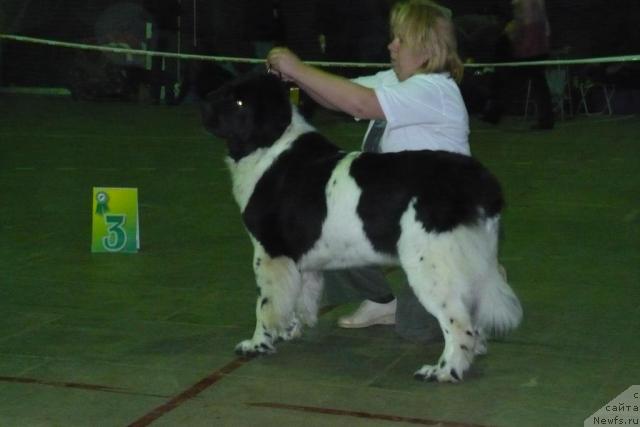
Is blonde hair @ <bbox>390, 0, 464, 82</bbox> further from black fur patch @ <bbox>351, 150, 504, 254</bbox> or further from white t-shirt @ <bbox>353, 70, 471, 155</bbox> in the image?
black fur patch @ <bbox>351, 150, 504, 254</bbox>

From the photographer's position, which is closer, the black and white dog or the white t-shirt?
the black and white dog

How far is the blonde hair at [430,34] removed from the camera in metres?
5.09

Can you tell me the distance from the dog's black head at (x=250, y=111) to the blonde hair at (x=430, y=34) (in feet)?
2.03

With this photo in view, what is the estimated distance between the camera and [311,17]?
1989 centimetres

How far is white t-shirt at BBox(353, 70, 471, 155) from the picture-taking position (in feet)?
16.5

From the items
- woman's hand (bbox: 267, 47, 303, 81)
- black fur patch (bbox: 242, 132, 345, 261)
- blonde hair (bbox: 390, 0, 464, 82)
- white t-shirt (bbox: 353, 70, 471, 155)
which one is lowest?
black fur patch (bbox: 242, 132, 345, 261)

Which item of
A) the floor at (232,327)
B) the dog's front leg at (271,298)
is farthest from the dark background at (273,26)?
the dog's front leg at (271,298)

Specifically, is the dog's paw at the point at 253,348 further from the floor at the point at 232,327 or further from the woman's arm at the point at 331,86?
the woman's arm at the point at 331,86

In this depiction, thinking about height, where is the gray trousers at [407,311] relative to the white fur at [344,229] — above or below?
below

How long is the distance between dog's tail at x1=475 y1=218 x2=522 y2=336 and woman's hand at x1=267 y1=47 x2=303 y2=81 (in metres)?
1.09

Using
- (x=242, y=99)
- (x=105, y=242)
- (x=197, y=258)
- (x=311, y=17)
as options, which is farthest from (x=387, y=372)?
(x=311, y=17)

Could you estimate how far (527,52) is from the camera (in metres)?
15.4

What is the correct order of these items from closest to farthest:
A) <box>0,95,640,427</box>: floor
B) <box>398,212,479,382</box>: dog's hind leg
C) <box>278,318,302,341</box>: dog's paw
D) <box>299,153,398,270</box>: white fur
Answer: <box>0,95,640,427</box>: floor
<box>398,212,479,382</box>: dog's hind leg
<box>299,153,398,270</box>: white fur
<box>278,318,302,341</box>: dog's paw

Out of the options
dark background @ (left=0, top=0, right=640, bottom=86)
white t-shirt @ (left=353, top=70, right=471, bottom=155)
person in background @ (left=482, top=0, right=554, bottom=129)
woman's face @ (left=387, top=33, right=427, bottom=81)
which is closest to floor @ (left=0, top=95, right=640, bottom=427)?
white t-shirt @ (left=353, top=70, right=471, bottom=155)
